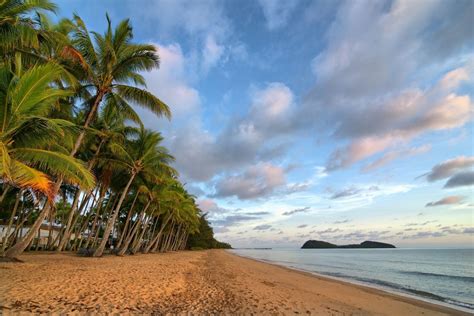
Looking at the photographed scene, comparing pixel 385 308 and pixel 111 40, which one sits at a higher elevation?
pixel 111 40

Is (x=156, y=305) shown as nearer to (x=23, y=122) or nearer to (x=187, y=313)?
(x=187, y=313)

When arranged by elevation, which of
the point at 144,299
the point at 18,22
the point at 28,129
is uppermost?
the point at 18,22

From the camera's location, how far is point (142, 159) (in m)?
19.7

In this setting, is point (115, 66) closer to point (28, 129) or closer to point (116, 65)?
point (116, 65)

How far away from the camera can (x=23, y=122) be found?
27.7 feet

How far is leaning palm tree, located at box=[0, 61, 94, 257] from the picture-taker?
772cm

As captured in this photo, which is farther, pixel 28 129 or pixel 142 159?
pixel 142 159

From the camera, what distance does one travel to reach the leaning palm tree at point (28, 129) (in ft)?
25.3

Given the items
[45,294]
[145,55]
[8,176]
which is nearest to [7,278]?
[45,294]

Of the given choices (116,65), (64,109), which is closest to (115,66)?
(116,65)

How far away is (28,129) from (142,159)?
10.4 metres

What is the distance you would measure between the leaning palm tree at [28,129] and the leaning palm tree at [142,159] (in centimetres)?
942

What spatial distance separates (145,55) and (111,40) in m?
1.67

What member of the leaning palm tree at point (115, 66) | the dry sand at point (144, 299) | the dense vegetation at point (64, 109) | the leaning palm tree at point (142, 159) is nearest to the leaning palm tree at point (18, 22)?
the dense vegetation at point (64, 109)
